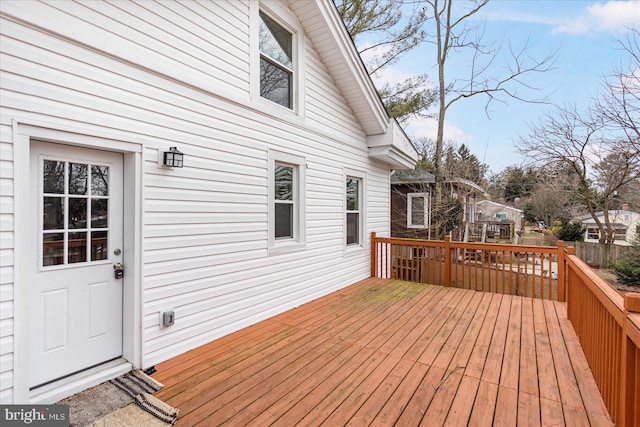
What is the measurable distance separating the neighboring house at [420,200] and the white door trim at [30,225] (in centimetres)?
888

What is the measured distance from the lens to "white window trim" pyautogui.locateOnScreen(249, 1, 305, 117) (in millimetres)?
3990

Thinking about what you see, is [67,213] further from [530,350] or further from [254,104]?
[530,350]

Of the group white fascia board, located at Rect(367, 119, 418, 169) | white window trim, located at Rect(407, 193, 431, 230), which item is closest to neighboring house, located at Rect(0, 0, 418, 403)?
white fascia board, located at Rect(367, 119, 418, 169)

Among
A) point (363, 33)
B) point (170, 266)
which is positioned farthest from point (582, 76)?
point (170, 266)

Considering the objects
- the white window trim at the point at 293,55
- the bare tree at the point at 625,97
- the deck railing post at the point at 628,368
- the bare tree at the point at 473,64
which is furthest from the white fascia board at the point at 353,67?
the bare tree at the point at 625,97

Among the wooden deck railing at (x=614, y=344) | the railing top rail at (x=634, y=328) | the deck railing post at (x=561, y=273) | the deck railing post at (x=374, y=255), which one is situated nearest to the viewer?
the railing top rail at (x=634, y=328)

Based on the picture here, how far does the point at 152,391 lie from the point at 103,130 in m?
2.22

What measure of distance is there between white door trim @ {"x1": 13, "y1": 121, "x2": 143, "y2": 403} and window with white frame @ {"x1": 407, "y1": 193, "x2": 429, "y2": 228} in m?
9.50

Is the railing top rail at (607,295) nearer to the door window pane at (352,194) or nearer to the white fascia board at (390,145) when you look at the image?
the door window pane at (352,194)

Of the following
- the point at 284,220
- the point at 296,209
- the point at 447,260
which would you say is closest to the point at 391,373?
the point at 284,220

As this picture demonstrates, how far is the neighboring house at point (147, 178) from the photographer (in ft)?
7.18

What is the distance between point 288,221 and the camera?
15.7ft

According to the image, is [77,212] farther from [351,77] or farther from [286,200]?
[351,77]

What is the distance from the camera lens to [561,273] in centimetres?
493
